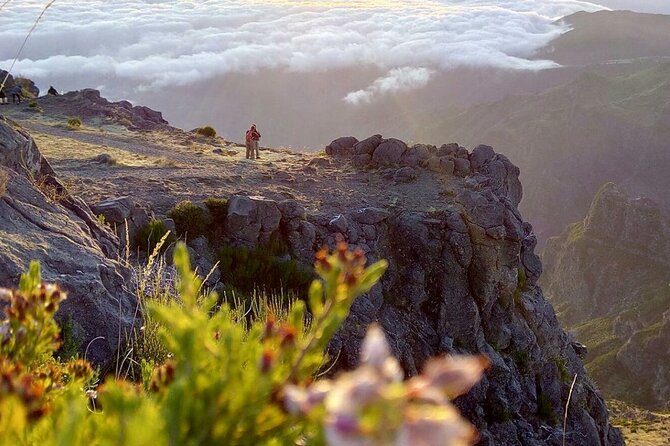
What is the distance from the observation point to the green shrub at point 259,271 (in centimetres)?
1402

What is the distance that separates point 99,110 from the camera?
42500 millimetres

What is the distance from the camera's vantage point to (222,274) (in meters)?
14.0

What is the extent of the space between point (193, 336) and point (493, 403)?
59.3 feet

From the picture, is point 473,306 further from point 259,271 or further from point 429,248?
point 259,271

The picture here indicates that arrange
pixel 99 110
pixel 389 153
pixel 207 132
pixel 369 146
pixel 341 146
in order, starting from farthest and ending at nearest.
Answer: pixel 99 110, pixel 207 132, pixel 341 146, pixel 369 146, pixel 389 153

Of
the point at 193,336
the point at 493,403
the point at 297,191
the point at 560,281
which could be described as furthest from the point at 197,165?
the point at 560,281

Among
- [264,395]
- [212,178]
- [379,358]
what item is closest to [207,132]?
[212,178]

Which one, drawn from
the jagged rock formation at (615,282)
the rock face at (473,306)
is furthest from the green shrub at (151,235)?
the jagged rock formation at (615,282)

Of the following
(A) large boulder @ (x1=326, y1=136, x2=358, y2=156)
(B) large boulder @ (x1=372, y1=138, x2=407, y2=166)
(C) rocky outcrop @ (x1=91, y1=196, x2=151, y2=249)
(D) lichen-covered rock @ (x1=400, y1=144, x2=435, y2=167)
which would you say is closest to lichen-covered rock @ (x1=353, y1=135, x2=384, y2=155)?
(B) large boulder @ (x1=372, y1=138, x2=407, y2=166)

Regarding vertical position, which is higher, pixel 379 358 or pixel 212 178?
pixel 379 358

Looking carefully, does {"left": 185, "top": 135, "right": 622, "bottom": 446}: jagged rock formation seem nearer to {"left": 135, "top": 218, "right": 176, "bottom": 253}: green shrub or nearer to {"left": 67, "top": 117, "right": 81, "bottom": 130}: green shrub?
{"left": 135, "top": 218, "right": 176, "bottom": 253}: green shrub

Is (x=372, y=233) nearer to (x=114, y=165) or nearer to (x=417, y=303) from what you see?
(x=417, y=303)

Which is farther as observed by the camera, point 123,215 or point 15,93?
point 15,93

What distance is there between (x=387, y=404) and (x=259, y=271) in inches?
542
